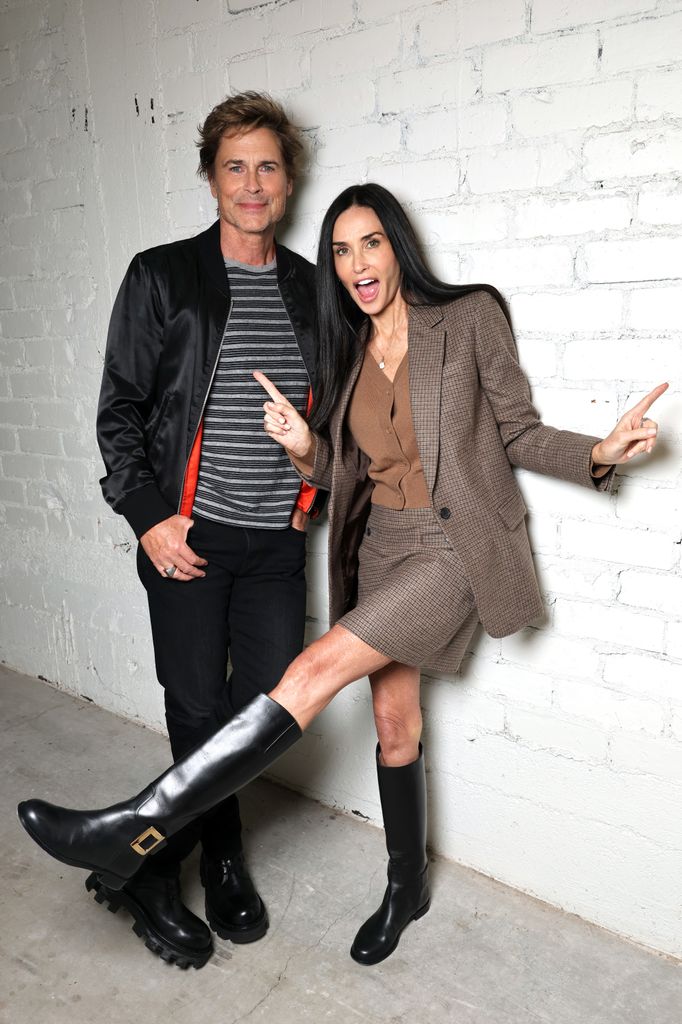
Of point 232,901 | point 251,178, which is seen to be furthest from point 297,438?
point 232,901

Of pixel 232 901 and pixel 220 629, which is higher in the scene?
pixel 220 629

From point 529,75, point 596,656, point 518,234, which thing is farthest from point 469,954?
point 529,75

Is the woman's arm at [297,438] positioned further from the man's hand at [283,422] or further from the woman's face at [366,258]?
the woman's face at [366,258]

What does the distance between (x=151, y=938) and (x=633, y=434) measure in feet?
5.40

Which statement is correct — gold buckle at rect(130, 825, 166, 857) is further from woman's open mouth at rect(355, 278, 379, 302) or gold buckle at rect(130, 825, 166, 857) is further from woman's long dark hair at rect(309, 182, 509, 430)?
woman's open mouth at rect(355, 278, 379, 302)

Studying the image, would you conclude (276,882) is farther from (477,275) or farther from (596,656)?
(477,275)

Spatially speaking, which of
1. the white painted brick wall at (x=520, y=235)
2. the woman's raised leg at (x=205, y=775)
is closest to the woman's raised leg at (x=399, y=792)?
the white painted brick wall at (x=520, y=235)

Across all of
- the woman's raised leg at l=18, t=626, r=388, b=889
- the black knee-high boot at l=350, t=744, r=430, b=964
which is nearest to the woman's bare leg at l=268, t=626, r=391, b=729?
the woman's raised leg at l=18, t=626, r=388, b=889

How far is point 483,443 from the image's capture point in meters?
2.00

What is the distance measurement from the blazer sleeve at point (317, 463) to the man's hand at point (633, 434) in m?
0.68

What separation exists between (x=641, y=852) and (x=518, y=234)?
149 centimetres

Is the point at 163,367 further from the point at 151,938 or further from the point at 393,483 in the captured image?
the point at 151,938

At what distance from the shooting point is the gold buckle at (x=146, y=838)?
1.88 metres

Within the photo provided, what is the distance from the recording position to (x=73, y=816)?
1.88m
